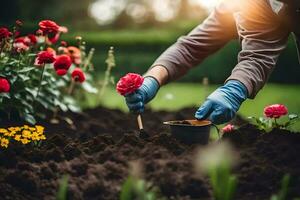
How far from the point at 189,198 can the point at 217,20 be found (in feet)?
5.10

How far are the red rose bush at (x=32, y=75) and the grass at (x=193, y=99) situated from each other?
2.83 feet

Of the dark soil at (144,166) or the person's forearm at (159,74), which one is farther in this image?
the person's forearm at (159,74)

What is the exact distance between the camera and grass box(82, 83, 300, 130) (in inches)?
257

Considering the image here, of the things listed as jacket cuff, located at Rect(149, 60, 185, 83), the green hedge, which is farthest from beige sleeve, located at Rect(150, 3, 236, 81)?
the green hedge

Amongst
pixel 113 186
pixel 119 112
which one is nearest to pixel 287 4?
pixel 113 186

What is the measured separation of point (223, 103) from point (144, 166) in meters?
0.69

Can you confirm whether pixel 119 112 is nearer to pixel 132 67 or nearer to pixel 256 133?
pixel 256 133

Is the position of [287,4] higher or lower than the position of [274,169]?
higher

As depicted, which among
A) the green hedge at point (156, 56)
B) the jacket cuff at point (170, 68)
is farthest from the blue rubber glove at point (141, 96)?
the green hedge at point (156, 56)

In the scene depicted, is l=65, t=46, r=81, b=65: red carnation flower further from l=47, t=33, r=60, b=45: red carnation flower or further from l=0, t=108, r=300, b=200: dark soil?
l=0, t=108, r=300, b=200: dark soil

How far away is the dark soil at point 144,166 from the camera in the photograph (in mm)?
2512

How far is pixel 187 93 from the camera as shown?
849 centimetres

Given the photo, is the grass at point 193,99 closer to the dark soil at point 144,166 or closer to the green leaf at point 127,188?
the dark soil at point 144,166

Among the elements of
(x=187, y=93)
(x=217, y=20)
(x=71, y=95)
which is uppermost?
(x=217, y=20)
